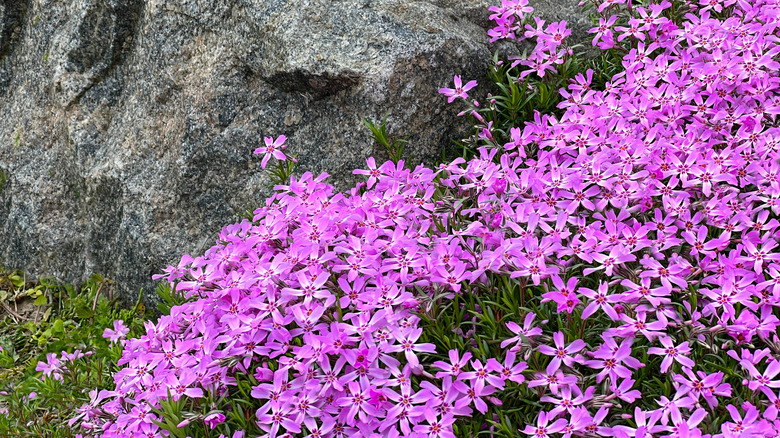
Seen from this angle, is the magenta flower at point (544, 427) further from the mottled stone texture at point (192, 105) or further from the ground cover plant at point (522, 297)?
the mottled stone texture at point (192, 105)

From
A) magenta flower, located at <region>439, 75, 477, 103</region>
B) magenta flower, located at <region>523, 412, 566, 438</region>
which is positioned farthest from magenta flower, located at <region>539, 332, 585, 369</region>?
magenta flower, located at <region>439, 75, 477, 103</region>

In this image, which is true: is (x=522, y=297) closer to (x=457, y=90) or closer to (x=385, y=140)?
(x=385, y=140)

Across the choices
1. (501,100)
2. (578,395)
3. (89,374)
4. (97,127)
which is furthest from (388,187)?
(97,127)

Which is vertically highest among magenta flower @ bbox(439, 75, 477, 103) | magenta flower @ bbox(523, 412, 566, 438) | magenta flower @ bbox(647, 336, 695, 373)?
magenta flower @ bbox(439, 75, 477, 103)

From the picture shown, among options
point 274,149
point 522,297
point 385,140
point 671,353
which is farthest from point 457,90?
point 671,353

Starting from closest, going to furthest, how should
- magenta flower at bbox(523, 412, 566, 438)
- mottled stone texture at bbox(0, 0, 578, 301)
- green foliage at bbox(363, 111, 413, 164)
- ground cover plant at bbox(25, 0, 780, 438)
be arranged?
1. magenta flower at bbox(523, 412, 566, 438)
2. ground cover plant at bbox(25, 0, 780, 438)
3. green foliage at bbox(363, 111, 413, 164)
4. mottled stone texture at bbox(0, 0, 578, 301)

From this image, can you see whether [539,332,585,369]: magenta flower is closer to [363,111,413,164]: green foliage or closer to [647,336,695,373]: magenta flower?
[647,336,695,373]: magenta flower
